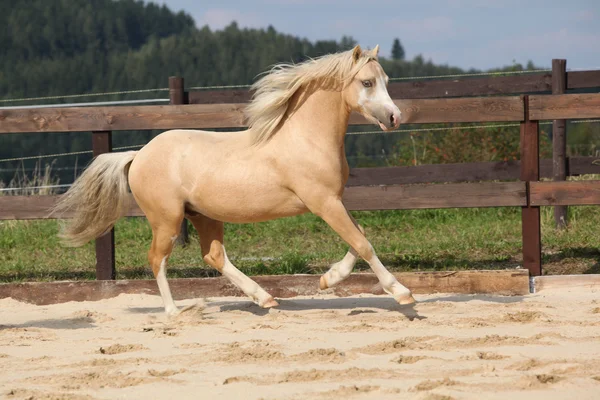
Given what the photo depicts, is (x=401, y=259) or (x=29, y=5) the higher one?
(x=29, y=5)

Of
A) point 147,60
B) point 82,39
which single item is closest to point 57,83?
point 147,60

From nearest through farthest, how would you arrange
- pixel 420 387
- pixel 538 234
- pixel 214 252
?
pixel 420 387 → pixel 214 252 → pixel 538 234

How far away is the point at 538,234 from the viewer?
21.6ft

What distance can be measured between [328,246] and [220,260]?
9.03 feet

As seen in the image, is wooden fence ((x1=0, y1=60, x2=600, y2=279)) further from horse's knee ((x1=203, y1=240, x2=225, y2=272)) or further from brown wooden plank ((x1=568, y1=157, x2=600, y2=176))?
brown wooden plank ((x1=568, y1=157, x2=600, y2=176))

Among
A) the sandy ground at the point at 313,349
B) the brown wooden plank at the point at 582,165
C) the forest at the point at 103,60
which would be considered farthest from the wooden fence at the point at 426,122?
the forest at the point at 103,60

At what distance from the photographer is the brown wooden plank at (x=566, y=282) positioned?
6.20 m

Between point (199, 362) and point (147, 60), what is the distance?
120 feet

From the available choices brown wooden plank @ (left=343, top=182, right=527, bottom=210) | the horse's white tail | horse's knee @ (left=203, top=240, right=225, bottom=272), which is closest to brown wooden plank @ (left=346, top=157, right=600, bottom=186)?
brown wooden plank @ (left=343, top=182, right=527, bottom=210)

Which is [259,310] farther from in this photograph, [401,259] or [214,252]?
[401,259]

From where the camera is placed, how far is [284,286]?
637cm

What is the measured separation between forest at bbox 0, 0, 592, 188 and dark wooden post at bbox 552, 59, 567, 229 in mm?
20077

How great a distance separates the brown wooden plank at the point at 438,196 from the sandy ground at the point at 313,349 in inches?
33.0

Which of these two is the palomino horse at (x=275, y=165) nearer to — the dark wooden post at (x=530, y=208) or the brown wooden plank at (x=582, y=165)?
the dark wooden post at (x=530, y=208)
